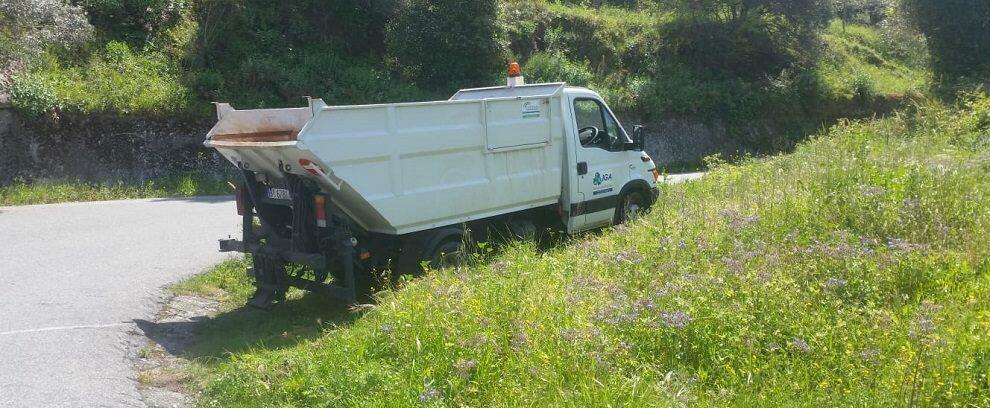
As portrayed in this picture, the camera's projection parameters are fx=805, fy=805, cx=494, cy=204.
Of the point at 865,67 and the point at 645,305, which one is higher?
the point at 865,67

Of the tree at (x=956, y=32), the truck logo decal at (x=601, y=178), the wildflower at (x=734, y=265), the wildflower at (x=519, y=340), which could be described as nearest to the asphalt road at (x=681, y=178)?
the truck logo decal at (x=601, y=178)

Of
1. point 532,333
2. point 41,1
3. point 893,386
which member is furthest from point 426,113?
point 41,1

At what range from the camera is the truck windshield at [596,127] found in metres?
10.3

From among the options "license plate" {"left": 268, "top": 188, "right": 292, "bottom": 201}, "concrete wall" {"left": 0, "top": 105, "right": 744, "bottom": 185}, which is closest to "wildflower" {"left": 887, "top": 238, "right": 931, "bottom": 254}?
"license plate" {"left": 268, "top": 188, "right": 292, "bottom": 201}

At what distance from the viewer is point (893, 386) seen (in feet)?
14.7

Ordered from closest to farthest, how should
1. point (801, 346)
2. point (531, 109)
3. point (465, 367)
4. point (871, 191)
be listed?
point (801, 346) < point (465, 367) < point (871, 191) < point (531, 109)

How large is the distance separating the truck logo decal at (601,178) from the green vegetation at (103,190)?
31.9ft

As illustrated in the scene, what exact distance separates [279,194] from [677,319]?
4.30m

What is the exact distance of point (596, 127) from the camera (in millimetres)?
10539

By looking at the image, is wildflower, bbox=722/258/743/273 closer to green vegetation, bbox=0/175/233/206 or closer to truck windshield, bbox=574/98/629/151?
truck windshield, bbox=574/98/629/151

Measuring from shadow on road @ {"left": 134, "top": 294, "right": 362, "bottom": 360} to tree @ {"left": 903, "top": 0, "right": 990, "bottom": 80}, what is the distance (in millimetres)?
29176

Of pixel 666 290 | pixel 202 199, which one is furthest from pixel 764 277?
pixel 202 199

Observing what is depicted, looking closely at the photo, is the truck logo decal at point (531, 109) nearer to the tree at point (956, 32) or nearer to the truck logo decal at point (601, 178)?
the truck logo decal at point (601, 178)

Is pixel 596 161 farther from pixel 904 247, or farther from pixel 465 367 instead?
pixel 465 367
